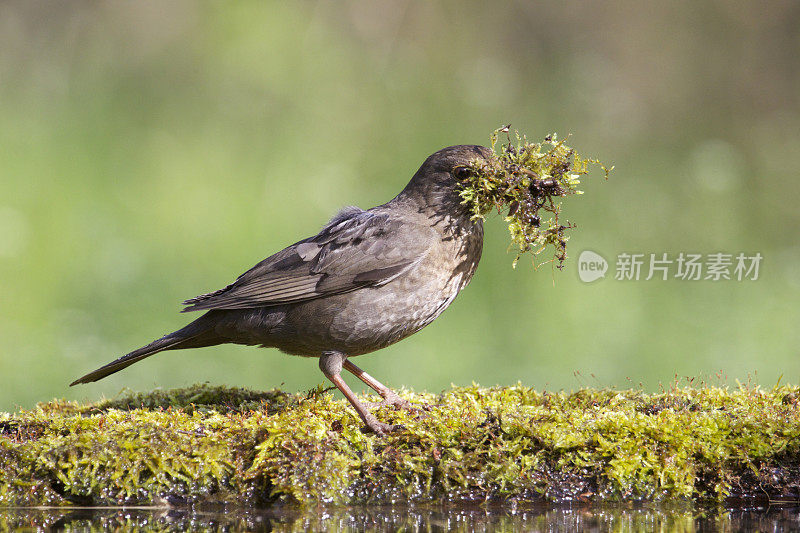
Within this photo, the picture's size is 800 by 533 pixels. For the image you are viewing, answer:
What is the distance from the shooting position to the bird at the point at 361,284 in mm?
4926

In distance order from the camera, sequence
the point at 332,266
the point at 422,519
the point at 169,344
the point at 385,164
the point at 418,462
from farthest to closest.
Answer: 1. the point at 385,164
2. the point at 169,344
3. the point at 332,266
4. the point at 418,462
5. the point at 422,519

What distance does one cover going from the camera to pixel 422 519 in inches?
141

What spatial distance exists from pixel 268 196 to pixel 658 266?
4.46 m

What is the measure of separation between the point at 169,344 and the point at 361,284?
4.35 ft

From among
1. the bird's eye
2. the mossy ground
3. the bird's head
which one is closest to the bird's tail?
the mossy ground

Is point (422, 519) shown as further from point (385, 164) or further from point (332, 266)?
point (385, 164)

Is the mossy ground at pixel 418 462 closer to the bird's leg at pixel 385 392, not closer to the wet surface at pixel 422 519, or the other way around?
the wet surface at pixel 422 519

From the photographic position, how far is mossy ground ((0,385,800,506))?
3807 millimetres

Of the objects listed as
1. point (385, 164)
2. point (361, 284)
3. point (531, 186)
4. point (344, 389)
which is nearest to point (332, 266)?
point (361, 284)

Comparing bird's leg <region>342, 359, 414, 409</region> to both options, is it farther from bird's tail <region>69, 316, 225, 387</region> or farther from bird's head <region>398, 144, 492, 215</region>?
bird's head <region>398, 144, 492, 215</region>

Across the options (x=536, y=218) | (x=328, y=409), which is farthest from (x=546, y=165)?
(x=328, y=409)

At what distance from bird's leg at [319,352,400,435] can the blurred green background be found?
121 inches

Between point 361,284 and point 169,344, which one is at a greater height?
point 361,284

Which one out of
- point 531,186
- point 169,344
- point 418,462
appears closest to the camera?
point 418,462
